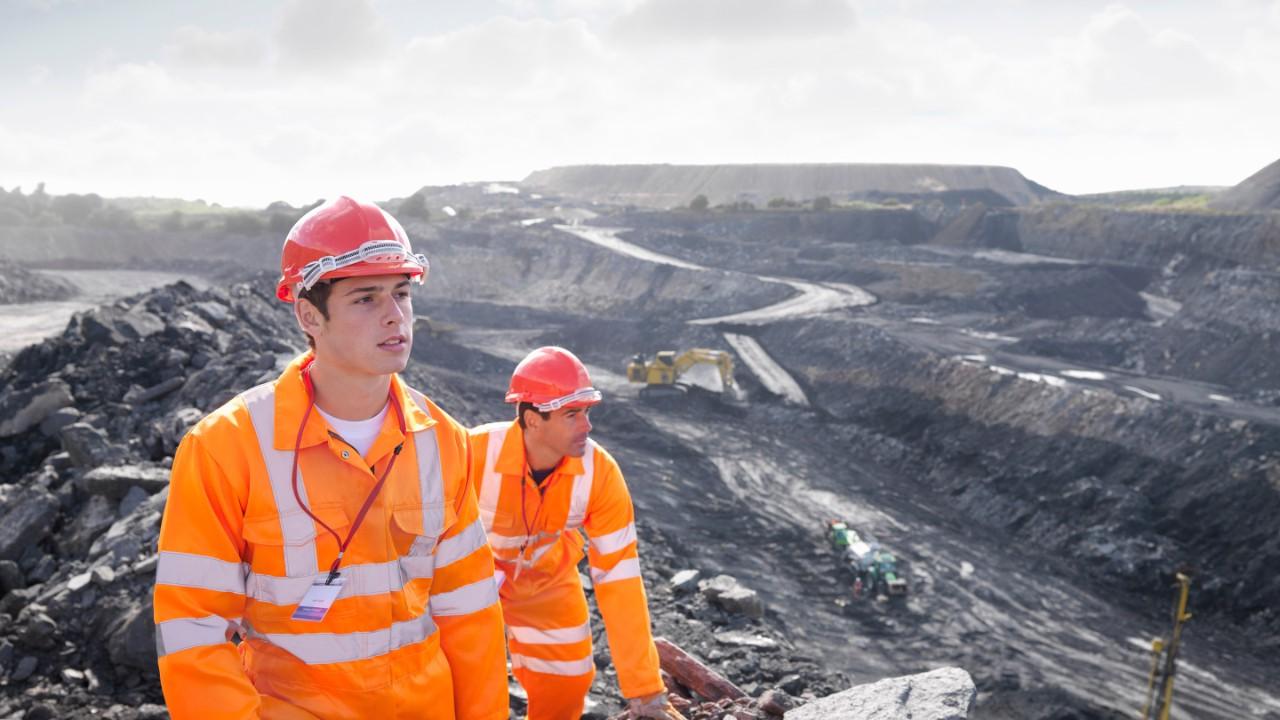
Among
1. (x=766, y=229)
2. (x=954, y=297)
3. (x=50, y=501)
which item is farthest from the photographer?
(x=766, y=229)

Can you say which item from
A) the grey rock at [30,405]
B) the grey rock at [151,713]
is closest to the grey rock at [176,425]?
the grey rock at [30,405]

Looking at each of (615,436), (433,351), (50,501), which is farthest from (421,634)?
(433,351)

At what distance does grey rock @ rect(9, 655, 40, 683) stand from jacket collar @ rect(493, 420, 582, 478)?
13.7ft

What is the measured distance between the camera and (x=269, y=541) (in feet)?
7.20

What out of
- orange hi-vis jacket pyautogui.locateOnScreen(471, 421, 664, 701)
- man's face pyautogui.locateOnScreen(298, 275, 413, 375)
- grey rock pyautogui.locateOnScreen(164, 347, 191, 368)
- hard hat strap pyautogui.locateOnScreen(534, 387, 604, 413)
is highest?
man's face pyautogui.locateOnScreen(298, 275, 413, 375)

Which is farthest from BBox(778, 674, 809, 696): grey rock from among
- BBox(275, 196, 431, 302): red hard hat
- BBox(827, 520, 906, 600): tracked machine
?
BBox(827, 520, 906, 600): tracked machine

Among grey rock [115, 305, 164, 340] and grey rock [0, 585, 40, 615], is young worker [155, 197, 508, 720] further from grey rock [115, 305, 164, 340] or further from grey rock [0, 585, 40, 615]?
grey rock [115, 305, 164, 340]

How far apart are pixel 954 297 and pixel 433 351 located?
64.9 feet

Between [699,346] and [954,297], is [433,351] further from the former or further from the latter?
[954,297]

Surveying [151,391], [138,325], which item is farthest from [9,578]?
[138,325]

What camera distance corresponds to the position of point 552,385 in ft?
13.1

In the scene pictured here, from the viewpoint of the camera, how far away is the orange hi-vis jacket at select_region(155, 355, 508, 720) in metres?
2.06

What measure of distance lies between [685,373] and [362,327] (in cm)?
2255

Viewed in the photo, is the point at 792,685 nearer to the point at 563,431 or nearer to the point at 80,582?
the point at 563,431
